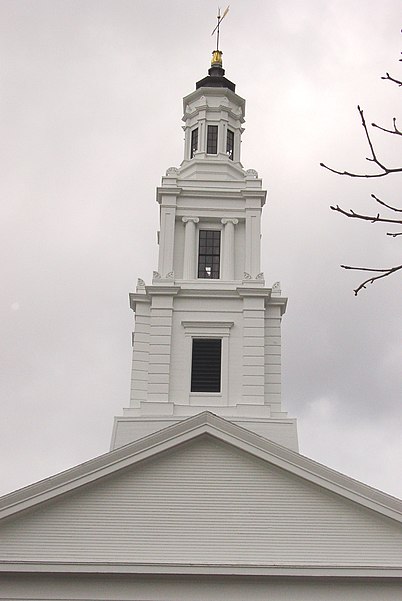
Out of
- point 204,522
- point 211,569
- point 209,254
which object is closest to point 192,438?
point 204,522

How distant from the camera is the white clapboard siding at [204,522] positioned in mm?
19078

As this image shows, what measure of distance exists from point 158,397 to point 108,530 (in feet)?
26.2

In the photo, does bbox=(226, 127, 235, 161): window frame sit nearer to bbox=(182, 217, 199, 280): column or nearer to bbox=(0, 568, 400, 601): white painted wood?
bbox=(182, 217, 199, 280): column

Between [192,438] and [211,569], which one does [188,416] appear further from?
[211,569]

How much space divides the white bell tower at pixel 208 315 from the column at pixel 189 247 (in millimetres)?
39

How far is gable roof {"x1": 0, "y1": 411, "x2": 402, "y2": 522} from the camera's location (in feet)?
63.6

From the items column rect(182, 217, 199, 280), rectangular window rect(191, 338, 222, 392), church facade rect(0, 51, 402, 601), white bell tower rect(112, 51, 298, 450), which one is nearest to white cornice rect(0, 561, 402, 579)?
church facade rect(0, 51, 402, 601)

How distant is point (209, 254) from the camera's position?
30.2m

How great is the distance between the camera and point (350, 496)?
1958cm

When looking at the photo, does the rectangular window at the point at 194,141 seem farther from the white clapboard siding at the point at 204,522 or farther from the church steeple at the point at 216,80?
the white clapboard siding at the point at 204,522

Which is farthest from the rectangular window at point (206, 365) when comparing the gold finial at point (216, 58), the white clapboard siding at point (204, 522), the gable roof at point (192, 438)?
the gold finial at point (216, 58)

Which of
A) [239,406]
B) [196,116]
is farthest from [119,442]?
[196,116]

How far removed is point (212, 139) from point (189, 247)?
18.1 feet

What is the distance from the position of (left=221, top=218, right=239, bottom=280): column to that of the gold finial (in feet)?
28.9
